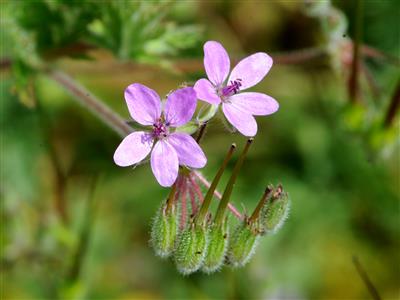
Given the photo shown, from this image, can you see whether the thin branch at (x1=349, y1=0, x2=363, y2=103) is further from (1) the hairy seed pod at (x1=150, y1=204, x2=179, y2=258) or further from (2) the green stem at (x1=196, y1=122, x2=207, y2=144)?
(1) the hairy seed pod at (x1=150, y1=204, x2=179, y2=258)

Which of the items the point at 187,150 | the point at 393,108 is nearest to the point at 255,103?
the point at 187,150

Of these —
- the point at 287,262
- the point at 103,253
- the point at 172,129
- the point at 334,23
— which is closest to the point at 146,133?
the point at 172,129

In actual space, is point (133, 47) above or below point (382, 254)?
above

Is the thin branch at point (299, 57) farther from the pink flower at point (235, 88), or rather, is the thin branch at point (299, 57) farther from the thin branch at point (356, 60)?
the pink flower at point (235, 88)

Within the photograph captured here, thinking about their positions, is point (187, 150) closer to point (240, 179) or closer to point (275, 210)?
point (275, 210)

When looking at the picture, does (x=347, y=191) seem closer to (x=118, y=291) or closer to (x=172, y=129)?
(x=118, y=291)

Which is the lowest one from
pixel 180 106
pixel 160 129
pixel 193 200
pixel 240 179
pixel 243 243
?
pixel 240 179

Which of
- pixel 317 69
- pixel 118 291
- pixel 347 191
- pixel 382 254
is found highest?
pixel 317 69
